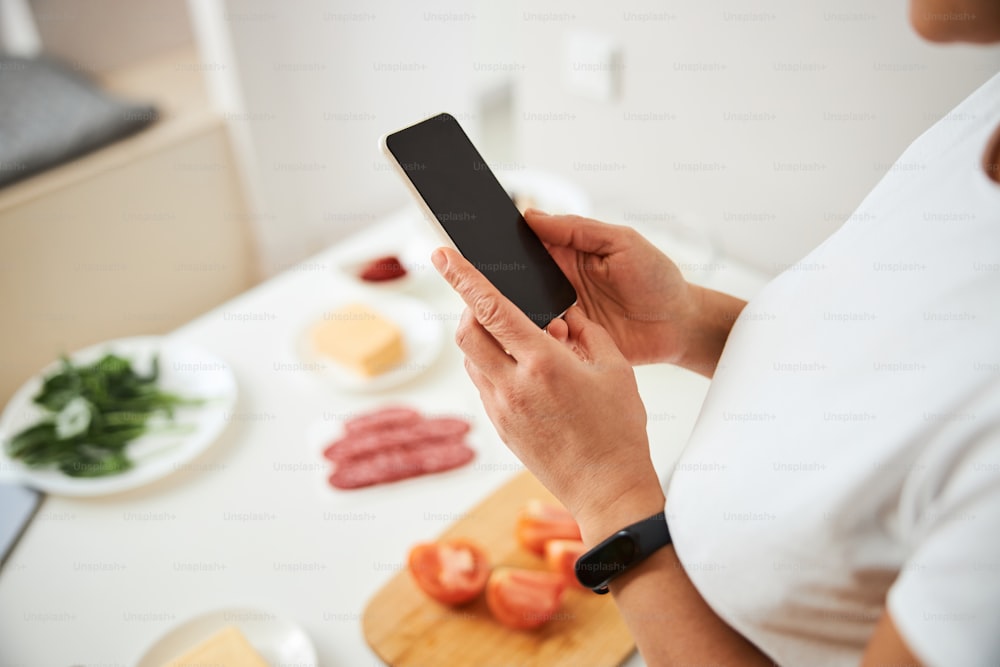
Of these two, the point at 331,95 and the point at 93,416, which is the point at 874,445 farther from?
the point at 331,95

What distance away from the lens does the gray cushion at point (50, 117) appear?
1612 millimetres

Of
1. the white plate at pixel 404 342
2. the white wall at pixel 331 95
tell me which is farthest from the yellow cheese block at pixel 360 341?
the white wall at pixel 331 95

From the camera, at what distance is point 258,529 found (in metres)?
0.96

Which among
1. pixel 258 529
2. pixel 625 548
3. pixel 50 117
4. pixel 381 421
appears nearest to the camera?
pixel 625 548

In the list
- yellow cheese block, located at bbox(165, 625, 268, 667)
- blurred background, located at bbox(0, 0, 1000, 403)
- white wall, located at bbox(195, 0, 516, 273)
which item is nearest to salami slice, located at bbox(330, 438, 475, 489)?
yellow cheese block, located at bbox(165, 625, 268, 667)

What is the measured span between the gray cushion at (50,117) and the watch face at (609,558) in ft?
5.03

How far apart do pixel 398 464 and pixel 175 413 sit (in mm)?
353

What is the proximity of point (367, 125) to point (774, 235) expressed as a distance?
1198 millimetres

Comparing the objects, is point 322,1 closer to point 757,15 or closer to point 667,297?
point 757,15

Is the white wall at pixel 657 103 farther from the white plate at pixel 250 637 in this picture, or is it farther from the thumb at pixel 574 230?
the white plate at pixel 250 637

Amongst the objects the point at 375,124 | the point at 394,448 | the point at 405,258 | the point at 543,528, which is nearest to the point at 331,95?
the point at 375,124

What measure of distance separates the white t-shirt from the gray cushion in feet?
5.10

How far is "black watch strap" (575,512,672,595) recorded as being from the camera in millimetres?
625

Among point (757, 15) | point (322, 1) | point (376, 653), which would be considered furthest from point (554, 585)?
point (322, 1)
